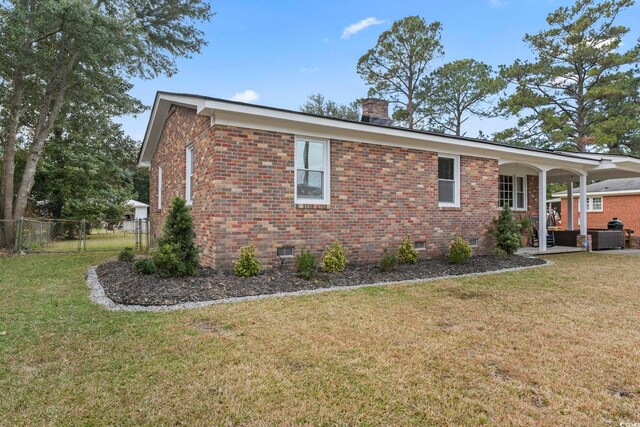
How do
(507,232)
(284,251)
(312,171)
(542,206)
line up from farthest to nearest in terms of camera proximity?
(542,206) → (507,232) → (312,171) → (284,251)

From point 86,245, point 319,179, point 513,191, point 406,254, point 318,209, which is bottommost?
point 86,245

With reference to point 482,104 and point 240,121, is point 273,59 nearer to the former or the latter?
point 240,121

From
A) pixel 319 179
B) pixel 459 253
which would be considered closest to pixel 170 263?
pixel 319 179

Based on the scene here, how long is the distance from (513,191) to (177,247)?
1289 cm

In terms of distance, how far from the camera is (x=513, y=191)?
572 inches

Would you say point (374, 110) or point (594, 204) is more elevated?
point (374, 110)

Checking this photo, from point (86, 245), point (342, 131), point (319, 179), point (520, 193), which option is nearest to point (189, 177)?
point (319, 179)

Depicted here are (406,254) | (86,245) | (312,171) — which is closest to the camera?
(312,171)

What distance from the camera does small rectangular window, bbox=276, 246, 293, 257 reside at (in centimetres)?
766

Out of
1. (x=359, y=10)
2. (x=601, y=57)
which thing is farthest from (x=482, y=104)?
(x=359, y=10)

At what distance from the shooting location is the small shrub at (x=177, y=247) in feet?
21.4

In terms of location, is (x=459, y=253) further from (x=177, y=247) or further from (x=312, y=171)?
(x=177, y=247)

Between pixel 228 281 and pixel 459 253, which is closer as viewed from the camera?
pixel 228 281

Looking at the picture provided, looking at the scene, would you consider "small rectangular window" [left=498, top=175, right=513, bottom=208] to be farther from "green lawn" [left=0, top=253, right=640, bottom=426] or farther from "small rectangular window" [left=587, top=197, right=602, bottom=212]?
"small rectangular window" [left=587, top=197, right=602, bottom=212]
